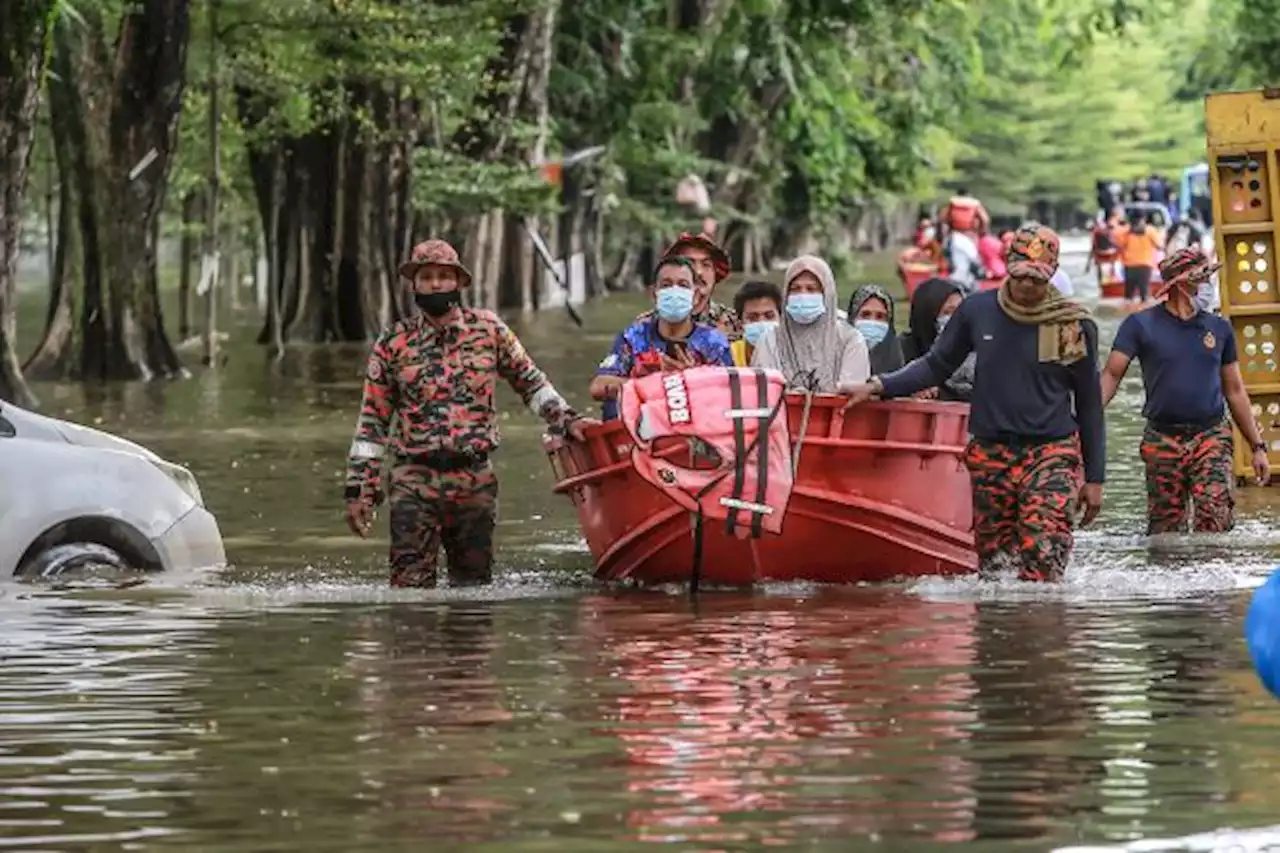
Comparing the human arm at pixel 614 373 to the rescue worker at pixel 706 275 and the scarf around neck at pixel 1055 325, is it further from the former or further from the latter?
the scarf around neck at pixel 1055 325

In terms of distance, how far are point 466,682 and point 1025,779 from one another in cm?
332

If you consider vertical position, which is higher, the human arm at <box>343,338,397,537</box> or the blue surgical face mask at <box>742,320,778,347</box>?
the blue surgical face mask at <box>742,320,778,347</box>

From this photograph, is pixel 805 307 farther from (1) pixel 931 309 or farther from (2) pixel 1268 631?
(2) pixel 1268 631

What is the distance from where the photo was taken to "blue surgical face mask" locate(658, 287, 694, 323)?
1795cm

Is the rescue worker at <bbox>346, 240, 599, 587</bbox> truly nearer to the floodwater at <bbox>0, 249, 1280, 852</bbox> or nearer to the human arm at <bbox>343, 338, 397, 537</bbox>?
the human arm at <bbox>343, 338, 397, 537</bbox>

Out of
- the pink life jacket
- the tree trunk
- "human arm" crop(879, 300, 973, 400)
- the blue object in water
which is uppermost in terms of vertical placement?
the tree trunk

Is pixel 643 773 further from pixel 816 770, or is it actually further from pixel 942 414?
pixel 942 414

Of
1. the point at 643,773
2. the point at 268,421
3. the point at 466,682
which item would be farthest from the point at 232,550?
the point at 268,421

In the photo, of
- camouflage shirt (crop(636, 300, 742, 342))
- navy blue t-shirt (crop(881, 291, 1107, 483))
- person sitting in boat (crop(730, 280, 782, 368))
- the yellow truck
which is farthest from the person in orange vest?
navy blue t-shirt (crop(881, 291, 1107, 483))

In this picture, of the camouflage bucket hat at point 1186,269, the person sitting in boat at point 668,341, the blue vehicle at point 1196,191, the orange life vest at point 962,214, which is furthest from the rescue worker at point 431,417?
the blue vehicle at point 1196,191

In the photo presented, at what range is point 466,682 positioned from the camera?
46.7 ft

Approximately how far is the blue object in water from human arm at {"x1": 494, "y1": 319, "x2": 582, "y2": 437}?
26.7 ft

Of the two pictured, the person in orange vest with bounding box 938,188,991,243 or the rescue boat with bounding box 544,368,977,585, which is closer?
the rescue boat with bounding box 544,368,977,585

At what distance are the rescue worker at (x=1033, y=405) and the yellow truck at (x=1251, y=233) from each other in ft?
23.0
